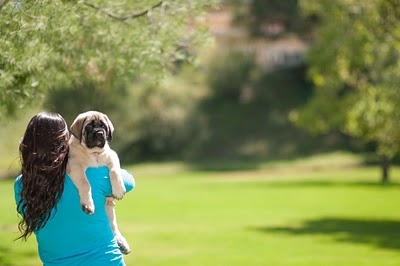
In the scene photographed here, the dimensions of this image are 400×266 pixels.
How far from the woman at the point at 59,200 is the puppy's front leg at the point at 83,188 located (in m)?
0.03

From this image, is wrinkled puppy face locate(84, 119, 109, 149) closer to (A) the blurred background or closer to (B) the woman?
(B) the woman

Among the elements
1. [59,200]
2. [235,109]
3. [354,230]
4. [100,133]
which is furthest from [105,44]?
[235,109]

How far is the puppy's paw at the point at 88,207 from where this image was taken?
5926mm

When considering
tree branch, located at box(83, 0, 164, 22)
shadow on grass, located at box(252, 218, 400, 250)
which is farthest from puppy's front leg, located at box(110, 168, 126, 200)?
shadow on grass, located at box(252, 218, 400, 250)

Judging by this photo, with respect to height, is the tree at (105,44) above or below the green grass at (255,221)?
above

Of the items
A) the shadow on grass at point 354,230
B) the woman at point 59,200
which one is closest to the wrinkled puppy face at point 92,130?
the woman at point 59,200

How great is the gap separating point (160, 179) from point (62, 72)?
35083 millimetres

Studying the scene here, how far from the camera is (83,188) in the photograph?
19.8 ft

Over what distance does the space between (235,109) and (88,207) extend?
6413 cm

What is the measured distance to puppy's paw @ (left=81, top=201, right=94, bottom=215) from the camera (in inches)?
233

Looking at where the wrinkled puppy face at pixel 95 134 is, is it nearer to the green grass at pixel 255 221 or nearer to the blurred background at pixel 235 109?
the blurred background at pixel 235 109

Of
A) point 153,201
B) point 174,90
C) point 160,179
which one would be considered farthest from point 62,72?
point 174,90

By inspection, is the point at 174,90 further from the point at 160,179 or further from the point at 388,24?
the point at 388,24

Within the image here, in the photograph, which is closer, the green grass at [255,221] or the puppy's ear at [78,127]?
the puppy's ear at [78,127]
